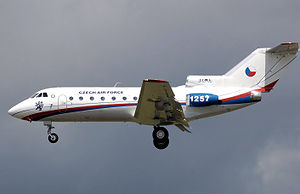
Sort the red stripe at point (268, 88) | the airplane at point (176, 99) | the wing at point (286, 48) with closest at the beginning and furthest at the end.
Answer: the wing at point (286, 48) < the airplane at point (176, 99) < the red stripe at point (268, 88)

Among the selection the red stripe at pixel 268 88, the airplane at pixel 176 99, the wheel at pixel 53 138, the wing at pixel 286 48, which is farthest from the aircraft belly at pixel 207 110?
the wheel at pixel 53 138

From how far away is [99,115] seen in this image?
33406mm

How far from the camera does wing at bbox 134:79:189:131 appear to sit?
2895cm

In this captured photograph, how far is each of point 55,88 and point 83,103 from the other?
238 centimetres

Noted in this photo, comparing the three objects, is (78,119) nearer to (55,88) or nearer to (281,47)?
(55,88)

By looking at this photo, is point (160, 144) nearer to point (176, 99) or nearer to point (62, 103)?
point (176, 99)

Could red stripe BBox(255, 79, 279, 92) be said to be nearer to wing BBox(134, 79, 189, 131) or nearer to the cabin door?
wing BBox(134, 79, 189, 131)

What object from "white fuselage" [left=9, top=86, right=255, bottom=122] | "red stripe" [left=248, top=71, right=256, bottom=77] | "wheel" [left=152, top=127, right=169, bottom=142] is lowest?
"wheel" [left=152, top=127, right=169, bottom=142]

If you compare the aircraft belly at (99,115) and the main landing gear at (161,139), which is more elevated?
the aircraft belly at (99,115)

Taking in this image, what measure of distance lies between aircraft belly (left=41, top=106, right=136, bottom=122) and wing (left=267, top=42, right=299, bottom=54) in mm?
9673

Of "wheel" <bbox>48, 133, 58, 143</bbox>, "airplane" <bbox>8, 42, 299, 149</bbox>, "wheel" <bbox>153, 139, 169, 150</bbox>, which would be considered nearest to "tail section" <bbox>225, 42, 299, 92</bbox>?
"airplane" <bbox>8, 42, 299, 149</bbox>

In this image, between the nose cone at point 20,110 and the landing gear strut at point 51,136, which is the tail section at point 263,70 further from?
the nose cone at point 20,110

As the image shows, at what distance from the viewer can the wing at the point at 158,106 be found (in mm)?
28953

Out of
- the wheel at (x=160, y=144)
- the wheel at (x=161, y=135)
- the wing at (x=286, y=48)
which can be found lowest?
the wheel at (x=160, y=144)
